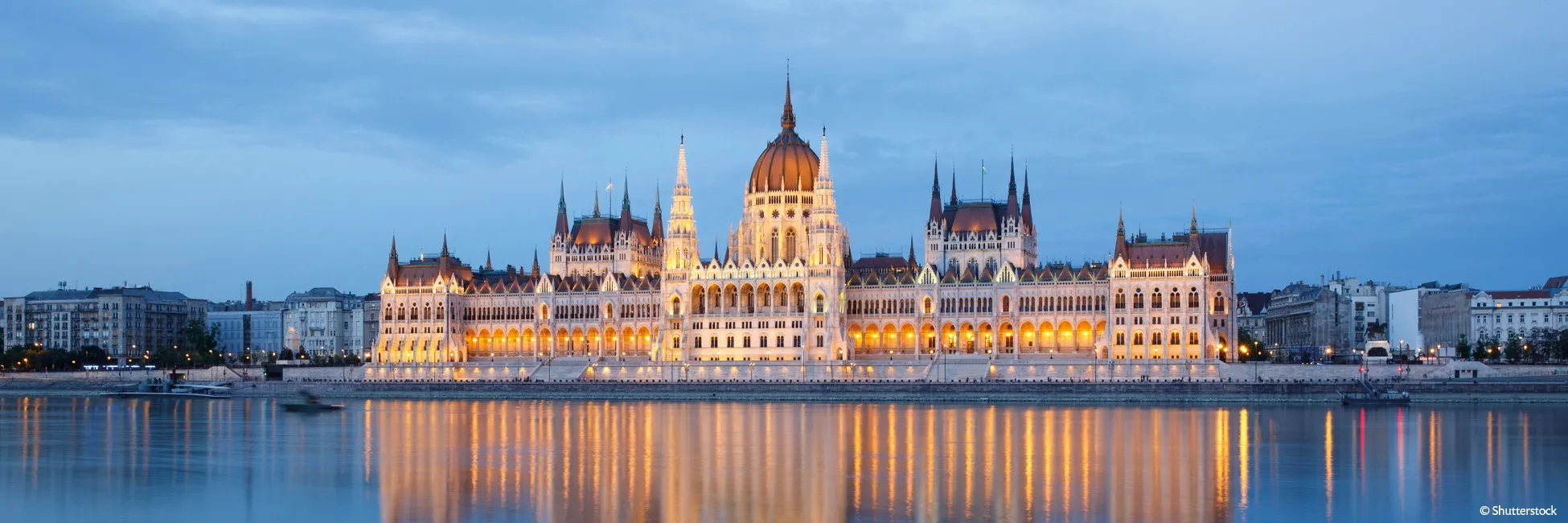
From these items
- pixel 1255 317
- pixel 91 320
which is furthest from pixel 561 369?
pixel 1255 317

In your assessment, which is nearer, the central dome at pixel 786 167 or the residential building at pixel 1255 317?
the central dome at pixel 786 167

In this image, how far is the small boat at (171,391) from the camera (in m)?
106

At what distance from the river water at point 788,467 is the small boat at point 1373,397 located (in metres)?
8.21

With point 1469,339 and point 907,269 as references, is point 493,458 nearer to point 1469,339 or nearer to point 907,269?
point 907,269

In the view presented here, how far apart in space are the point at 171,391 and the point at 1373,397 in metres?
70.9

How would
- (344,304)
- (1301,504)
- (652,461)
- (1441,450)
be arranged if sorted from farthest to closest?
(344,304) < (1441,450) < (652,461) < (1301,504)

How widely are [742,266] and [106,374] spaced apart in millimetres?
44743

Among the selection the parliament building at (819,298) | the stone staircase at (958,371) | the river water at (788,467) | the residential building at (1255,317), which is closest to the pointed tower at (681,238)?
the parliament building at (819,298)

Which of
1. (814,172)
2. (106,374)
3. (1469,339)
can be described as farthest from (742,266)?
(1469,339)

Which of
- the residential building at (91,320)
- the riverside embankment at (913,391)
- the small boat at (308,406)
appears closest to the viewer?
the small boat at (308,406)

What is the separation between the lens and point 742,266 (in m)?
117

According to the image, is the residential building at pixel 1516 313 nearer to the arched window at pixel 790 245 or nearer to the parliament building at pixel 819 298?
the parliament building at pixel 819 298

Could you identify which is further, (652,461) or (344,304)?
(344,304)

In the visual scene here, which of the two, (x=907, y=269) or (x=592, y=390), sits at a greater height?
(x=907, y=269)
